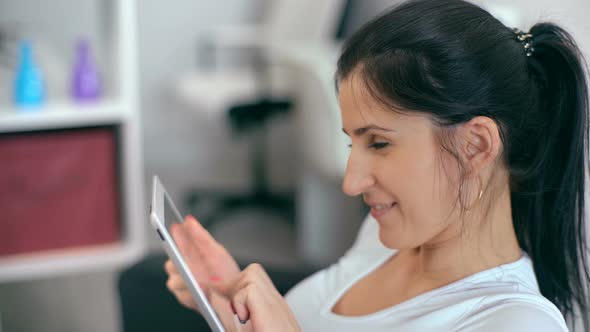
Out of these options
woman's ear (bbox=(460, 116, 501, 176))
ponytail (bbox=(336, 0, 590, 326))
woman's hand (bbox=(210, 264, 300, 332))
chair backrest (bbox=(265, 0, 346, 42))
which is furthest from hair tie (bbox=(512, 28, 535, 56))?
chair backrest (bbox=(265, 0, 346, 42))

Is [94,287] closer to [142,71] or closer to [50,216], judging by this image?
[50,216]

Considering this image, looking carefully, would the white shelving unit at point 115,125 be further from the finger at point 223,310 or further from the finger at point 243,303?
the finger at point 243,303

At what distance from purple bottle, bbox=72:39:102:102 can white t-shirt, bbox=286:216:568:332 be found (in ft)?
3.65

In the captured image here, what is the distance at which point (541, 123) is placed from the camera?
2.78 feet

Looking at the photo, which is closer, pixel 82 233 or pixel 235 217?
pixel 82 233

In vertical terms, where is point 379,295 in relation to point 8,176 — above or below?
above

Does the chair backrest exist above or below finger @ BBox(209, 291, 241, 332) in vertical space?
below

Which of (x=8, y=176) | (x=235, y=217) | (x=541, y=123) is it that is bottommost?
(x=235, y=217)

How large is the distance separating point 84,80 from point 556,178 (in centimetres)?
143

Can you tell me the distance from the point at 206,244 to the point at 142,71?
9.24ft

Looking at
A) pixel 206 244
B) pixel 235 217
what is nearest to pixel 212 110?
pixel 235 217

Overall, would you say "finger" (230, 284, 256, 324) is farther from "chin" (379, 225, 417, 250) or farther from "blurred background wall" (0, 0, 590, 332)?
"blurred background wall" (0, 0, 590, 332)

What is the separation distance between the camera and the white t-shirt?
29.3 inches

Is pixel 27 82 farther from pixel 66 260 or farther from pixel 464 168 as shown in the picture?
pixel 464 168
